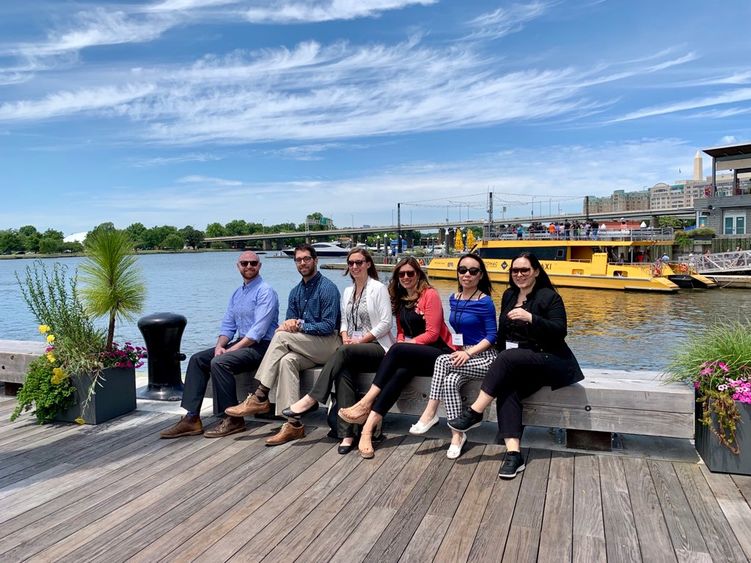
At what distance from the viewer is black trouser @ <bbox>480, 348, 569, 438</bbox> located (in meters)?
3.55

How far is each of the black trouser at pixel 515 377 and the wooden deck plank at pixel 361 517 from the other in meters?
0.60

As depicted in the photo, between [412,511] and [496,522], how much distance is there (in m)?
0.43

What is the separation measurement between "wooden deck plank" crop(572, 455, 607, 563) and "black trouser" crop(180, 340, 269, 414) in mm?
2426

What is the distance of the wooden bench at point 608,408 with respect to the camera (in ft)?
11.4

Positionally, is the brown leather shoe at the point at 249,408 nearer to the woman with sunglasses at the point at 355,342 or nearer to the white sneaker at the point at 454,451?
the woman with sunglasses at the point at 355,342

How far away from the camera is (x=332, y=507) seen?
9.82 feet

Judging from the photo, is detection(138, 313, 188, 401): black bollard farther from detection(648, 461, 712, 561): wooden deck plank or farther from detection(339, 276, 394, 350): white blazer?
detection(648, 461, 712, 561): wooden deck plank

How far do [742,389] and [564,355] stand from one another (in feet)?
3.19

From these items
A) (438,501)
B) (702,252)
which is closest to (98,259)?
(438,501)

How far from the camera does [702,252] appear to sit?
38156 mm

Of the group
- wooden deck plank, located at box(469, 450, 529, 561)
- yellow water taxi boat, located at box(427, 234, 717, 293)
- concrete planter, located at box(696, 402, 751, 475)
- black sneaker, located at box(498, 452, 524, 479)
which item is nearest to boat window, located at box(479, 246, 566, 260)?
yellow water taxi boat, located at box(427, 234, 717, 293)

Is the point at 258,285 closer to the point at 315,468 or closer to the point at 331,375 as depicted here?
the point at 331,375

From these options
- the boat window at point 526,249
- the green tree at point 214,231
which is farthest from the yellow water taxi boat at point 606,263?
the green tree at point 214,231

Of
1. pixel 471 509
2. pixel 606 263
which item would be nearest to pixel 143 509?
pixel 471 509
